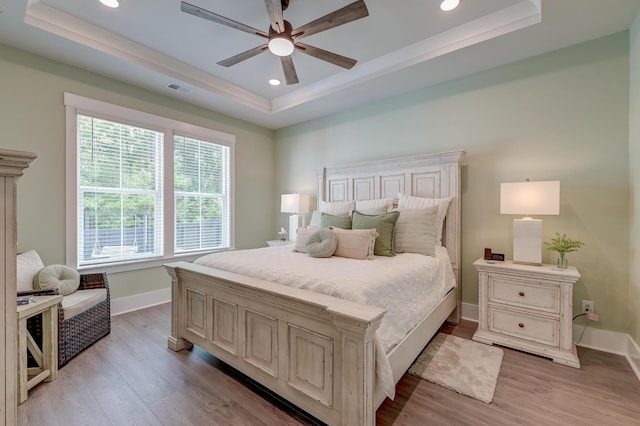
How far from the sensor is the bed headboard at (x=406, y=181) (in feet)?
10.2

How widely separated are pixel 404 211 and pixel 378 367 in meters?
1.81

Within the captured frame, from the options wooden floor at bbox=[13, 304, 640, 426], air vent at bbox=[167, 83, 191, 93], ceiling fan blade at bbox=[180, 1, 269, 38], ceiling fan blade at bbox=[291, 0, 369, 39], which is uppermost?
air vent at bbox=[167, 83, 191, 93]

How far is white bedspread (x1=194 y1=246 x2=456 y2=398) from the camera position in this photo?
1636 mm

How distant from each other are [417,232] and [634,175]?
68.3 inches

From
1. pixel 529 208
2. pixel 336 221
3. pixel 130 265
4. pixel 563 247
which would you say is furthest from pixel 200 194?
pixel 563 247

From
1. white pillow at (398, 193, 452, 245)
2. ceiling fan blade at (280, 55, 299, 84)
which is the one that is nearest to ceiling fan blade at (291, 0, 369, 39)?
ceiling fan blade at (280, 55, 299, 84)

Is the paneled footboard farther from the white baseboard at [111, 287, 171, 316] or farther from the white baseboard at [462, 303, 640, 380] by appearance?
the white baseboard at [462, 303, 640, 380]

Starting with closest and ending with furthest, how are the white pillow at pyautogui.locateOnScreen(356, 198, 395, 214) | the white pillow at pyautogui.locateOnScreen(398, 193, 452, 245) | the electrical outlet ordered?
the electrical outlet
the white pillow at pyautogui.locateOnScreen(398, 193, 452, 245)
the white pillow at pyautogui.locateOnScreen(356, 198, 395, 214)

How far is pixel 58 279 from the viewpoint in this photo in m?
2.58

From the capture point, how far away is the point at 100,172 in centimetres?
323

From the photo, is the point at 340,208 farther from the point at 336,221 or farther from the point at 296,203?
the point at 296,203

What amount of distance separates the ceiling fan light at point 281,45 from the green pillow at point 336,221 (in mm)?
1678

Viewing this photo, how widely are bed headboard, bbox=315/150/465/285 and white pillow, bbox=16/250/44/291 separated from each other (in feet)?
10.3

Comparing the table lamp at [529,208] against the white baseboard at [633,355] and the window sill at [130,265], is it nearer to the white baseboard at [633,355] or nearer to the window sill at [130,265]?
the white baseboard at [633,355]
